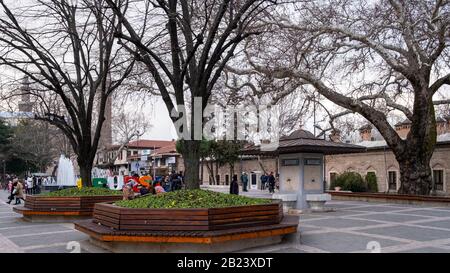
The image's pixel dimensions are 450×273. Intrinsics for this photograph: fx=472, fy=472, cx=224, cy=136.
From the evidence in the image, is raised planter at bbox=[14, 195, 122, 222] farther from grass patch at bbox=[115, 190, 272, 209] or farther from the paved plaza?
grass patch at bbox=[115, 190, 272, 209]

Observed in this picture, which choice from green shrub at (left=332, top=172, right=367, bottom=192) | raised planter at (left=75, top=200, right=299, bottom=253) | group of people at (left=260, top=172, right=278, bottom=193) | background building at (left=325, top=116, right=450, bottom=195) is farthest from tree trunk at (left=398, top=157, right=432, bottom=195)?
raised planter at (left=75, top=200, right=299, bottom=253)

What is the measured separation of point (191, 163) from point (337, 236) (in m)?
3.87

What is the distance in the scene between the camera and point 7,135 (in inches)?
2242

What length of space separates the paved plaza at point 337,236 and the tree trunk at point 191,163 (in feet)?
8.38

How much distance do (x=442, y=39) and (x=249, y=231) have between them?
51.1 feet

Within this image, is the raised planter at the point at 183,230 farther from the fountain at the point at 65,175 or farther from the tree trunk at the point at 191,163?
the fountain at the point at 65,175

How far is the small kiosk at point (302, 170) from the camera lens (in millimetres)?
17734

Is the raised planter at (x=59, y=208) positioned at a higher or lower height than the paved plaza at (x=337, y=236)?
higher

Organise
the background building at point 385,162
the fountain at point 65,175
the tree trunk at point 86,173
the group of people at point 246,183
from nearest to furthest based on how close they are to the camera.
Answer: the tree trunk at point 86,173 < the group of people at point 246,183 < the background building at point 385,162 < the fountain at point 65,175

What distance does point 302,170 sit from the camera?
17.8 m

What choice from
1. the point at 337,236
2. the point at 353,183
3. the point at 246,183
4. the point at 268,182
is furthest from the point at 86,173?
the point at 246,183

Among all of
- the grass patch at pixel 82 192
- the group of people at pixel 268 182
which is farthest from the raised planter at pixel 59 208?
the group of people at pixel 268 182

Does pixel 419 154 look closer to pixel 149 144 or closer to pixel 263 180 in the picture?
pixel 263 180
